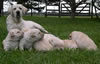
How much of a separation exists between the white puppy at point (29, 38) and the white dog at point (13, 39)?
9 cm

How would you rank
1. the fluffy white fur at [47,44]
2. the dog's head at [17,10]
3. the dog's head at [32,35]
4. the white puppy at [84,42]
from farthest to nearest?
the dog's head at [17,10], the white puppy at [84,42], the fluffy white fur at [47,44], the dog's head at [32,35]

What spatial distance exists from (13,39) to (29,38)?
32 cm

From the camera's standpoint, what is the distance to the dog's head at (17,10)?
266 inches

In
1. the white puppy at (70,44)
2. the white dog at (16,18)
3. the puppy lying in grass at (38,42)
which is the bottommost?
Result: the white puppy at (70,44)

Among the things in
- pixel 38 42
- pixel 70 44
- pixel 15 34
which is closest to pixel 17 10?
pixel 15 34

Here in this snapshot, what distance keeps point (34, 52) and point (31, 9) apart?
3034 cm

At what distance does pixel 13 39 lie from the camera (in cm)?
576

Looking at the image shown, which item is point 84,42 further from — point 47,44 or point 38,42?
point 38,42

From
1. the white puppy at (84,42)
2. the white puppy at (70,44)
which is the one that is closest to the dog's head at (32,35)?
the white puppy at (70,44)

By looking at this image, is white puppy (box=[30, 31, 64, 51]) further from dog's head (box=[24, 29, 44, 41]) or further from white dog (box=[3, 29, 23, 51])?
white dog (box=[3, 29, 23, 51])

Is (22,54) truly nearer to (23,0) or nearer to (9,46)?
(9,46)

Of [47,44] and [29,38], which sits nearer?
[29,38]

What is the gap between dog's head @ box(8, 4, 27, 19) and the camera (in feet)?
22.2

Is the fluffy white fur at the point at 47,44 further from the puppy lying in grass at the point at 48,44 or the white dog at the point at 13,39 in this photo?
the white dog at the point at 13,39
